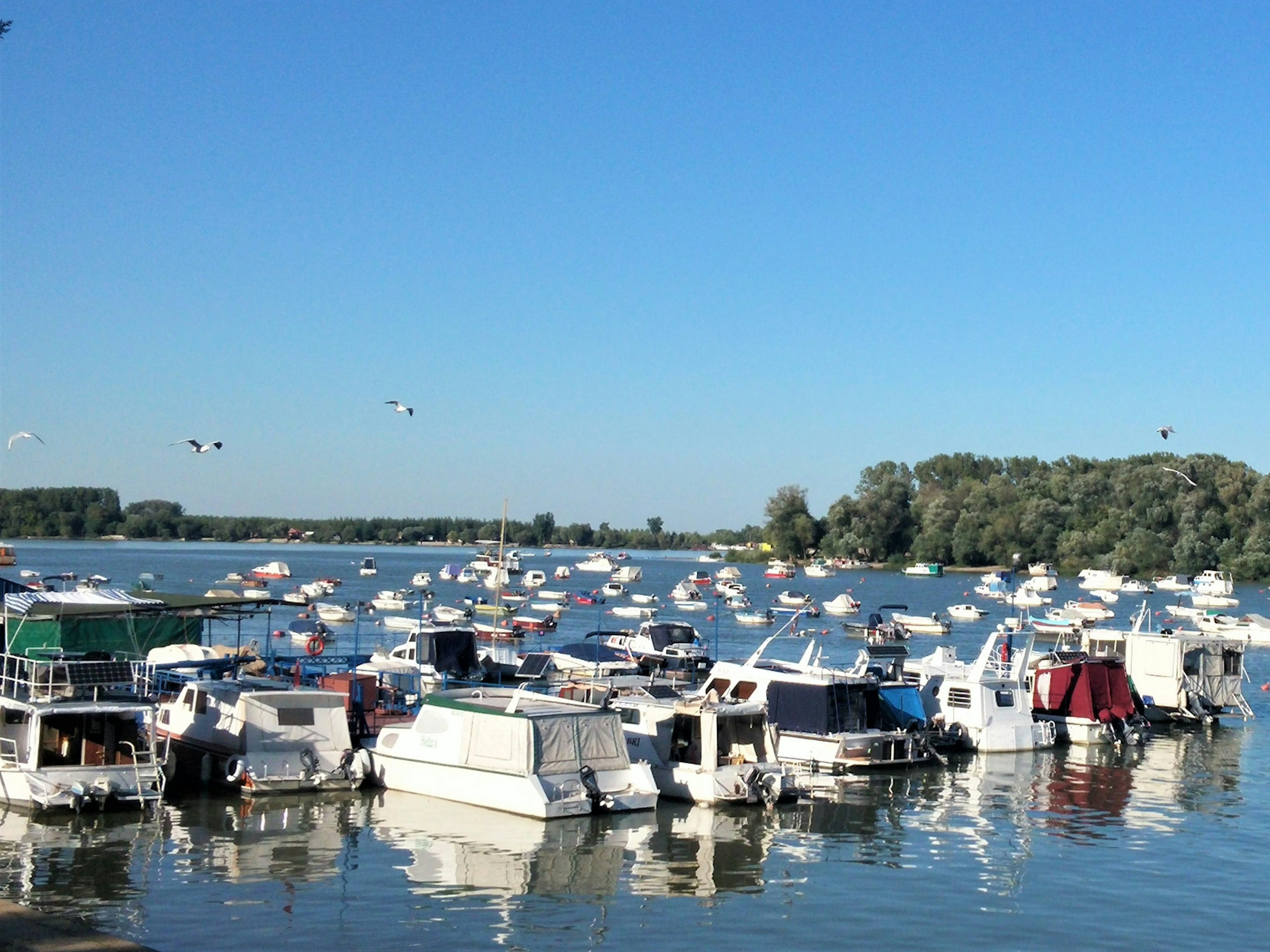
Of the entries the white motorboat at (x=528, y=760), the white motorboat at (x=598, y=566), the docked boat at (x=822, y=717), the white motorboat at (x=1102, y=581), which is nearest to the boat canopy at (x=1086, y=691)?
the docked boat at (x=822, y=717)

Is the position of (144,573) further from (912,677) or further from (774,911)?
(774,911)

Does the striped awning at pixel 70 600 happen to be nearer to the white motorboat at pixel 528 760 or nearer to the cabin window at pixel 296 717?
the cabin window at pixel 296 717

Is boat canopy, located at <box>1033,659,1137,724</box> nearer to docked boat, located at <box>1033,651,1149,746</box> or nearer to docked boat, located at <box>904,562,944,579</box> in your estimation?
docked boat, located at <box>1033,651,1149,746</box>

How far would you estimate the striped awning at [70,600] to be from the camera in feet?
102

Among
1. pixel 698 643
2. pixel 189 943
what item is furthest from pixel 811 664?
pixel 698 643

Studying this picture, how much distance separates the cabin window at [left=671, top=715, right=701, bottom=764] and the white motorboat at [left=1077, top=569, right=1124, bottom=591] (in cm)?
11386

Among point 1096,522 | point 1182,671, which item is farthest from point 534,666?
point 1096,522

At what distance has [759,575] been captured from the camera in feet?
618

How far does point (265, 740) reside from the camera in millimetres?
28953

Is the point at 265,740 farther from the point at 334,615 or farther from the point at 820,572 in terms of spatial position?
the point at 820,572

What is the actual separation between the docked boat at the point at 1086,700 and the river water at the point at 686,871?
20.2 ft

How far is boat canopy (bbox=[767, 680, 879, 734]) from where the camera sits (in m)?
33.2

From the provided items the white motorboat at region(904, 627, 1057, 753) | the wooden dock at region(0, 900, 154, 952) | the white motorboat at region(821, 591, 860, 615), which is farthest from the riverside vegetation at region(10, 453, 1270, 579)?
the wooden dock at region(0, 900, 154, 952)

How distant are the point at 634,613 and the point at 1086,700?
6149 cm
